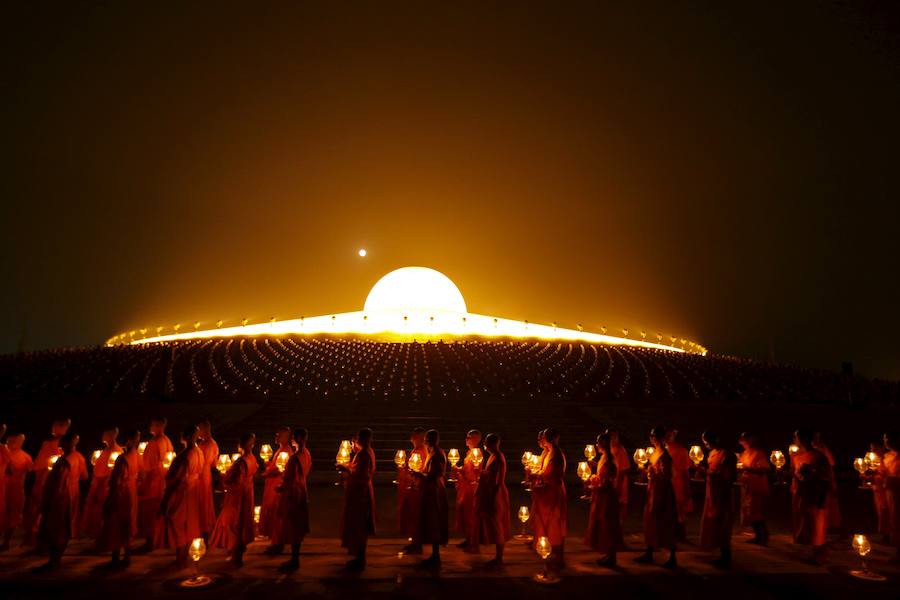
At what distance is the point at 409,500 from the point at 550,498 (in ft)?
5.87

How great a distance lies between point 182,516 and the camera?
5.82 metres

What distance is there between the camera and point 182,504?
5.84m

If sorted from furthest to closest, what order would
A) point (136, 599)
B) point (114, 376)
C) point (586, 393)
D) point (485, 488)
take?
point (114, 376) → point (586, 393) → point (485, 488) → point (136, 599)

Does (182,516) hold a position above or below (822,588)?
above

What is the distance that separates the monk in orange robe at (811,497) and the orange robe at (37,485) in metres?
8.74

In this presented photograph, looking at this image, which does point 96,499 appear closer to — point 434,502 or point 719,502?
point 434,502

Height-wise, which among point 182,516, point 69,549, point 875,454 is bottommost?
point 69,549

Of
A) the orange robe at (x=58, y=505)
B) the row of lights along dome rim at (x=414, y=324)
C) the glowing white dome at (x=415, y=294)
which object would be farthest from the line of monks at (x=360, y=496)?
the glowing white dome at (x=415, y=294)

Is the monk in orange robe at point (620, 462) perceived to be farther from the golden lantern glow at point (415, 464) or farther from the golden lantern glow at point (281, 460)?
the golden lantern glow at point (281, 460)

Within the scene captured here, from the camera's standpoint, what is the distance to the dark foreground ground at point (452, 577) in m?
5.04

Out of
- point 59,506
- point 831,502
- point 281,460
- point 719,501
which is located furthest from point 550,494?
point 59,506

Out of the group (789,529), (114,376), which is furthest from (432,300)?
(789,529)

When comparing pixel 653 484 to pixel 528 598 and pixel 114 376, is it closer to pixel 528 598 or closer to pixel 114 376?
pixel 528 598

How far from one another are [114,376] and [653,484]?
19.1 metres
